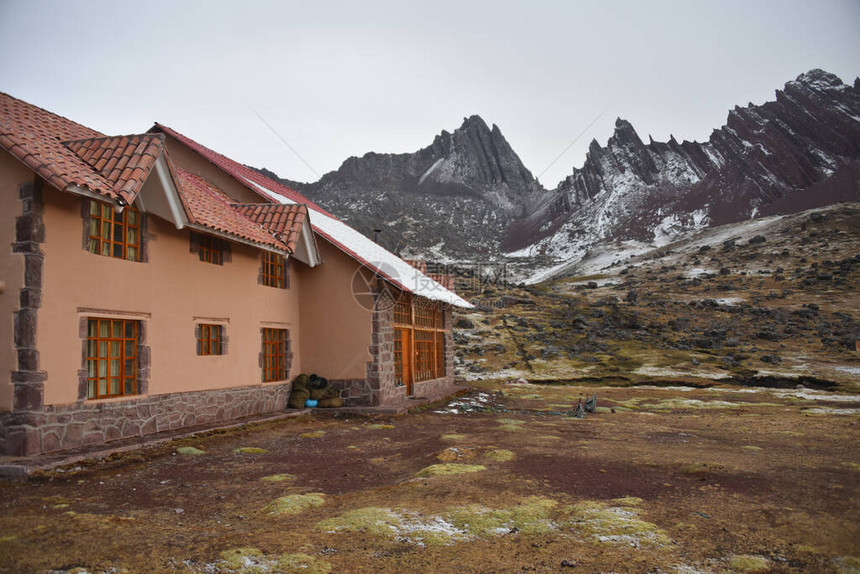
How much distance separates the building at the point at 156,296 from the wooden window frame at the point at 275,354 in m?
0.05

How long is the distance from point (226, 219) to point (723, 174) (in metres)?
140

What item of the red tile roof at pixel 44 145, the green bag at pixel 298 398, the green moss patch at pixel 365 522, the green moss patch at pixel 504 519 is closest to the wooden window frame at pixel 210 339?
the green bag at pixel 298 398

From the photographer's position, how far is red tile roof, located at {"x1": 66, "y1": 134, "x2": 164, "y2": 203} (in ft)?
29.6

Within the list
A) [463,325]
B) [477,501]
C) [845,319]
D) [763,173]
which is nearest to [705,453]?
[477,501]

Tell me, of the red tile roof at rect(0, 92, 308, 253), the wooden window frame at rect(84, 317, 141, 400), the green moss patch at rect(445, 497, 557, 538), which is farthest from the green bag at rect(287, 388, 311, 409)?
the green moss patch at rect(445, 497, 557, 538)

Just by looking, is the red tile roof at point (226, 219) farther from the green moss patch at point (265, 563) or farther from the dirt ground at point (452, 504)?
the green moss patch at point (265, 563)

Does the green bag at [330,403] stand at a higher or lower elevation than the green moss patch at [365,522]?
higher

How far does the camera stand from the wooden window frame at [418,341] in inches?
680

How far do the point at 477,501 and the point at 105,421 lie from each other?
7.10 meters

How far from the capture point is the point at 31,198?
8391 millimetres

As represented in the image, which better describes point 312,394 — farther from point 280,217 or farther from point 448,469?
point 448,469

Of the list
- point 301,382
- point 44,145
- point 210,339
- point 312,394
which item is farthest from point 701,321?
point 44,145

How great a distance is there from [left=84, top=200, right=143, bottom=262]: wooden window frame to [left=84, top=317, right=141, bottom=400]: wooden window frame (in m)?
1.26

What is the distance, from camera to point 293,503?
6.62m
